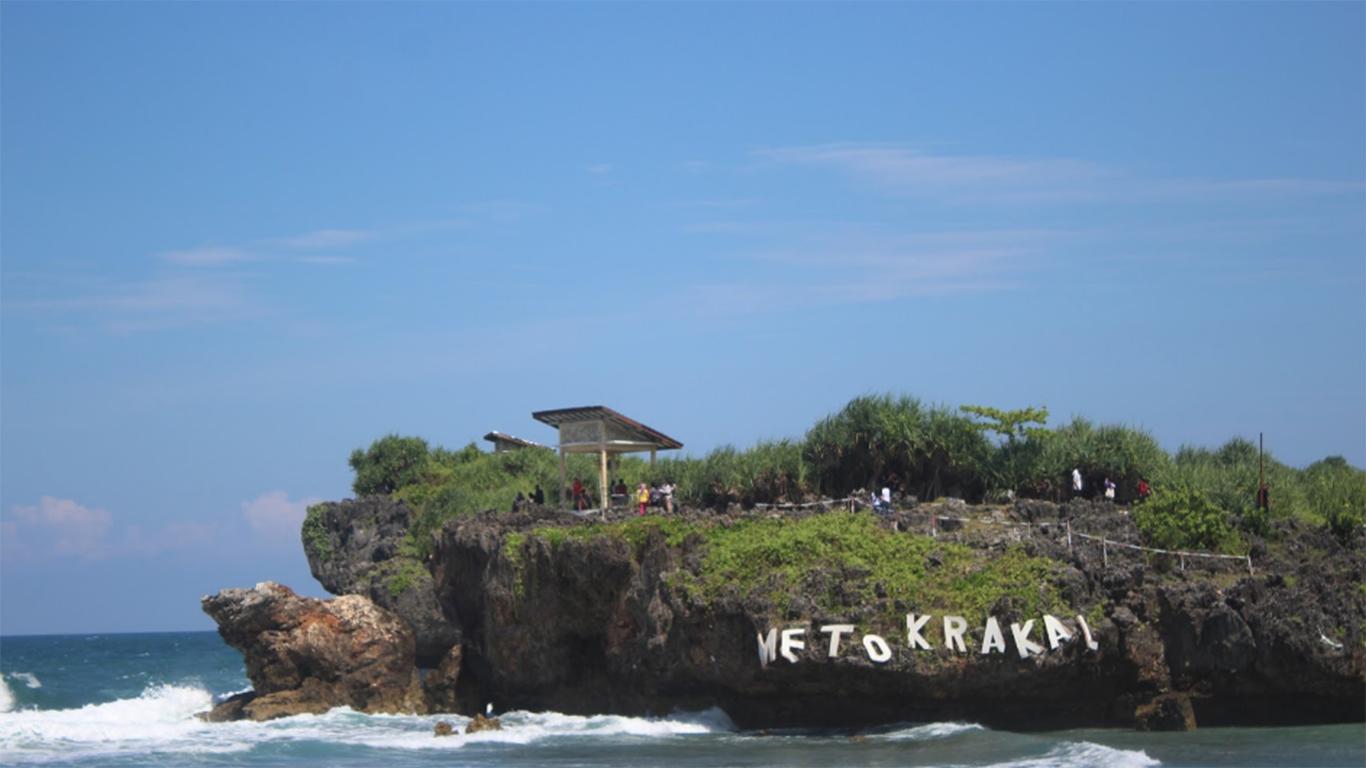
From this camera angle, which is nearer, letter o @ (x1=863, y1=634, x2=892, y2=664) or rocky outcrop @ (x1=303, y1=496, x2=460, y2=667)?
letter o @ (x1=863, y1=634, x2=892, y2=664)

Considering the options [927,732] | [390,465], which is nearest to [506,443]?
[390,465]

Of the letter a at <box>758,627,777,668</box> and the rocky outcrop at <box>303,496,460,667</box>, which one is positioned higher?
the rocky outcrop at <box>303,496,460,667</box>

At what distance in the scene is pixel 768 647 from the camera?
104ft

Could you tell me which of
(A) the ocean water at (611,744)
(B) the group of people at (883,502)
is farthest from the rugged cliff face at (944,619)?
(B) the group of people at (883,502)

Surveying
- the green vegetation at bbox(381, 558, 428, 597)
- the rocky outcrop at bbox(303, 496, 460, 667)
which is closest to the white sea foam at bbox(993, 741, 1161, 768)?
the rocky outcrop at bbox(303, 496, 460, 667)

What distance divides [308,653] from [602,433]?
9327 mm

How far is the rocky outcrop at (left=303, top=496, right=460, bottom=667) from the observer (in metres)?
57.3

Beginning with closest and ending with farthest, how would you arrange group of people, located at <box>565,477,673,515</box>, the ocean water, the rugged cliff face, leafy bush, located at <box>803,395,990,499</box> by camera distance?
the ocean water
the rugged cliff face
group of people, located at <box>565,477,673,515</box>
leafy bush, located at <box>803,395,990,499</box>

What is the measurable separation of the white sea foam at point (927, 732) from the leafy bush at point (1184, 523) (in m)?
6.27

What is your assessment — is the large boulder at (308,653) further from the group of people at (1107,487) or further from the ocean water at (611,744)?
the group of people at (1107,487)

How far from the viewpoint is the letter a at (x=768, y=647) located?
31.7 meters

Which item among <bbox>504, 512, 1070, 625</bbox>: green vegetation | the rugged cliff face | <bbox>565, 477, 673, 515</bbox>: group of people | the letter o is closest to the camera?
the letter o

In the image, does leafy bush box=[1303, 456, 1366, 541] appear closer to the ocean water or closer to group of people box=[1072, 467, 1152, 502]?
group of people box=[1072, 467, 1152, 502]

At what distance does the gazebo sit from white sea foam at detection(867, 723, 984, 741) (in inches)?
525
